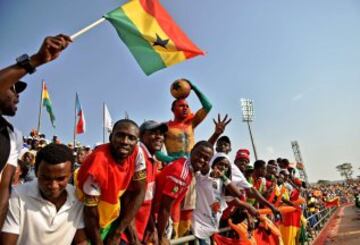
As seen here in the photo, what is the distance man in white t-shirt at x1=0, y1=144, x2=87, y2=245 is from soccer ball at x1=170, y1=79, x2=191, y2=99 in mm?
2479

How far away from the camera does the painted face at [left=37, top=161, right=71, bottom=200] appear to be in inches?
82.6

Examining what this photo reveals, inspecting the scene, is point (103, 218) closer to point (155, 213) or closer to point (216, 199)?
point (155, 213)

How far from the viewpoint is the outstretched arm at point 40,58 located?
1.79 meters

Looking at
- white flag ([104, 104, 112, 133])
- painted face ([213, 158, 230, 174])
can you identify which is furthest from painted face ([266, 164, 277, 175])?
white flag ([104, 104, 112, 133])

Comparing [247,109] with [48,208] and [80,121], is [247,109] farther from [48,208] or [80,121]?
[48,208]

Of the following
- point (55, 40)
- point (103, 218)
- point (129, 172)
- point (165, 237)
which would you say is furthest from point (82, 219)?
point (55, 40)

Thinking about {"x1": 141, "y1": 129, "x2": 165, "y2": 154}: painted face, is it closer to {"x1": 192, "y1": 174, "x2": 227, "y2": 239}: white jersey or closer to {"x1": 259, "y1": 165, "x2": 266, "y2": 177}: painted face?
{"x1": 192, "y1": 174, "x2": 227, "y2": 239}: white jersey

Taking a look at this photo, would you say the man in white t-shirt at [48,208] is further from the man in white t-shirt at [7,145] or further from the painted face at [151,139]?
the painted face at [151,139]

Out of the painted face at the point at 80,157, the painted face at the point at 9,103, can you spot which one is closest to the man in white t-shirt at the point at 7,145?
the painted face at the point at 9,103

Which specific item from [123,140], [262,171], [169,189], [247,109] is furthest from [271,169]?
[247,109]

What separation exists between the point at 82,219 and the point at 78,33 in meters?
1.37

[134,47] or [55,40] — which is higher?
[134,47]

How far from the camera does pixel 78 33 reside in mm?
2479

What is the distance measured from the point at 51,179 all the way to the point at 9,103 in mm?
552
